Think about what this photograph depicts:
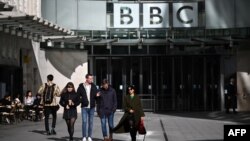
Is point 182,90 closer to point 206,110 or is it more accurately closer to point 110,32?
point 206,110

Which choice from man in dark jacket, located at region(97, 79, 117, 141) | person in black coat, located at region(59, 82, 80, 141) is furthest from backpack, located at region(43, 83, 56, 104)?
man in dark jacket, located at region(97, 79, 117, 141)

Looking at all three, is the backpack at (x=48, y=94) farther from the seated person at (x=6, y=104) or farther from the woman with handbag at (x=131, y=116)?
the seated person at (x=6, y=104)

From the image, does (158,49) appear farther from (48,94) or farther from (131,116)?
(131,116)

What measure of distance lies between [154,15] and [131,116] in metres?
20.4

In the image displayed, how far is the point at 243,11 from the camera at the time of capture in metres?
33.0

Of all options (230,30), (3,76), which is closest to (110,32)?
(230,30)

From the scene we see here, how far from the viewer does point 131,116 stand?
45.7 feet

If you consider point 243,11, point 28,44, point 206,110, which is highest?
point 243,11

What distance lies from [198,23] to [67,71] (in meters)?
8.86

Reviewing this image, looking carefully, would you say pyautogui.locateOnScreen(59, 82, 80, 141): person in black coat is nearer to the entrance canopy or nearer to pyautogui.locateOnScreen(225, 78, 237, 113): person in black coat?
the entrance canopy

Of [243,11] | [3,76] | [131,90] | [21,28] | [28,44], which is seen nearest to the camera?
[131,90]

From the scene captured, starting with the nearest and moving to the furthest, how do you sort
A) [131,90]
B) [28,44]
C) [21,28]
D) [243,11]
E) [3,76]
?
[131,90], [21,28], [3,76], [28,44], [243,11]

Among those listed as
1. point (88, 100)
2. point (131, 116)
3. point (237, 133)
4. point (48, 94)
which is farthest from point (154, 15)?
point (237, 133)

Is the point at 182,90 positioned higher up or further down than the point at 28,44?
further down
